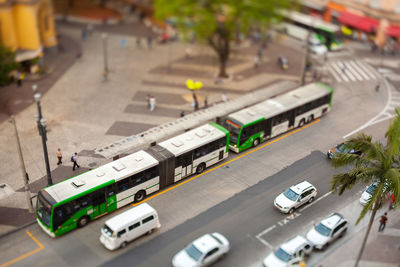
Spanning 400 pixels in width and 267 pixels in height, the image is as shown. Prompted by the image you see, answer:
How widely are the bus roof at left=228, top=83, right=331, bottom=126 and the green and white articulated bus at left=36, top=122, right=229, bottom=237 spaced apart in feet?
9.78

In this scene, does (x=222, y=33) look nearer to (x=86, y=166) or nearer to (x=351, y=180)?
(x=86, y=166)

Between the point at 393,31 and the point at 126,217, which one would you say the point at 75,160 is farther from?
the point at 393,31

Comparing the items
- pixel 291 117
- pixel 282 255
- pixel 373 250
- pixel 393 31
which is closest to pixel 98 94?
pixel 291 117

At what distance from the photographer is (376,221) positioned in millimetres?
31469

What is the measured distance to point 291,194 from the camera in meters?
31.9

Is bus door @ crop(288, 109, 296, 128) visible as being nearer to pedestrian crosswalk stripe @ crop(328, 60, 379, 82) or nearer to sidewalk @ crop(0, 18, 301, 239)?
sidewalk @ crop(0, 18, 301, 239)

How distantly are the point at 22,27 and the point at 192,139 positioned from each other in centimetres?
2967

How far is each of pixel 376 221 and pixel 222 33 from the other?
27045mm

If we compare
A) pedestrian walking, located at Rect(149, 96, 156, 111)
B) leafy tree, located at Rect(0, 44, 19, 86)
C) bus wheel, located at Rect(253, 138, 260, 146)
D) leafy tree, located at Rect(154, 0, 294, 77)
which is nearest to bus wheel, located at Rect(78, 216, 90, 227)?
bus wheel, located at Rect(253, 138, 260, 146)

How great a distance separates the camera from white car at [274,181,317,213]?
3139 cm

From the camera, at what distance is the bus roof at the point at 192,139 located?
1334 inches

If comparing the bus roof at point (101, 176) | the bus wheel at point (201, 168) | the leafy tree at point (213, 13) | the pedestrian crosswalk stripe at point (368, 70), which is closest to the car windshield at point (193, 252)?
the bus roof at point (101, 176)

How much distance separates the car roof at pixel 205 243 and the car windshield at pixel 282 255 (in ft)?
11.7

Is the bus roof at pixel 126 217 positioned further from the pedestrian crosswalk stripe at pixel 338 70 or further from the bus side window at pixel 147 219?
the pedestrian crosswalk stripe at pixel 338 70
